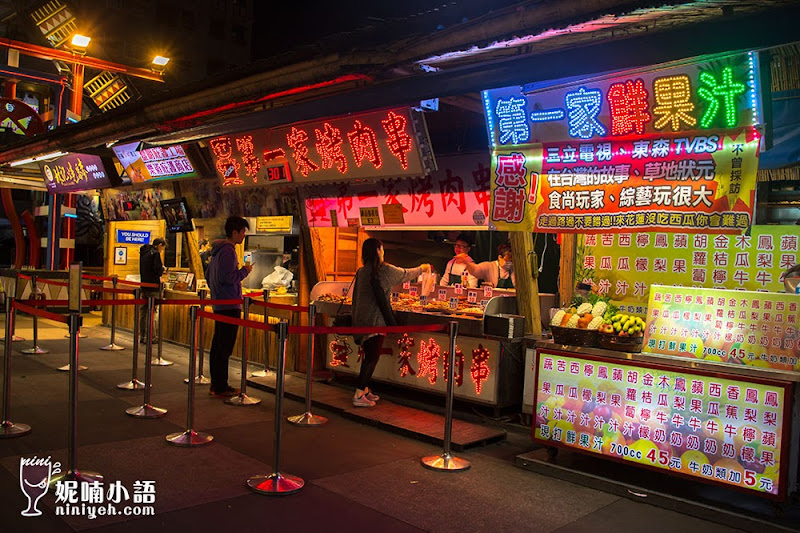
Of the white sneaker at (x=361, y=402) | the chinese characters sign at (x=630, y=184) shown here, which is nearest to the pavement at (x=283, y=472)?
the white sneaker at (x=361, y=402)

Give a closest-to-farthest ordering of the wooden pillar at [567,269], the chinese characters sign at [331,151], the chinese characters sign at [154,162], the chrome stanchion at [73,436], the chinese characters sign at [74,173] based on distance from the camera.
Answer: the chrome stanchion at [73,436]
the chinese characters sign at [331,151]
the wooden pillar at [567,269]
the chinese characters sign at [154,162]
the chinese characters sign at [74,173]

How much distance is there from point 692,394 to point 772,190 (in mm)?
3022

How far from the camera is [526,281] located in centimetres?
817

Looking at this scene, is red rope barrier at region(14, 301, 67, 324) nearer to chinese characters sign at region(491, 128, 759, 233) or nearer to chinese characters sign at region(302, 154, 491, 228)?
chinese characters sign at region(302, 154, 491, 228)

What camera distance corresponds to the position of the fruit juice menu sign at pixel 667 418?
5.33 m

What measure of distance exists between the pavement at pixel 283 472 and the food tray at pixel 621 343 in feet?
4.47

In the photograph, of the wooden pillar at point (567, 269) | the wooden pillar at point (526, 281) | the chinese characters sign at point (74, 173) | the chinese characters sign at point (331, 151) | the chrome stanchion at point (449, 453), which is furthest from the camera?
the chinese characters sign at point (74, 173)

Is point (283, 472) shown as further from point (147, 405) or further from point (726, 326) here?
point (726, 326)

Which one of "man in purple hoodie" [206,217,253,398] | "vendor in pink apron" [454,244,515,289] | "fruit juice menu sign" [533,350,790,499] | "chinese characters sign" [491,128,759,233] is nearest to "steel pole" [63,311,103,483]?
"man in purple hoodie" [206,217,253,398]

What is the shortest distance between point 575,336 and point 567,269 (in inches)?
96.9

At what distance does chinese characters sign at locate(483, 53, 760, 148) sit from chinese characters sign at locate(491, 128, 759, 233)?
0.37ft

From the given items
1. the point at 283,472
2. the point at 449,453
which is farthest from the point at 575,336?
the point at 283,472

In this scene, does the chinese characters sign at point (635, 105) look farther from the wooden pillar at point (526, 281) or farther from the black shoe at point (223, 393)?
the black shoe at point (223, 393)

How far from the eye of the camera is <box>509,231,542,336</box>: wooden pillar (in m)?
8.01
